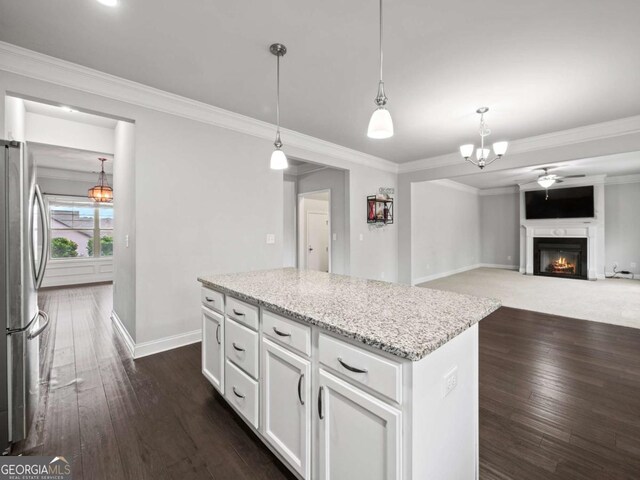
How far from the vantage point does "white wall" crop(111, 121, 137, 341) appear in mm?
2904

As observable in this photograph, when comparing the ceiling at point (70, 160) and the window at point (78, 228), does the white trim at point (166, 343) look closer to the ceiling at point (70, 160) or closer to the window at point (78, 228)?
the ceiling at point (70, 160)

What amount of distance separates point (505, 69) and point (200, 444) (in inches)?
144

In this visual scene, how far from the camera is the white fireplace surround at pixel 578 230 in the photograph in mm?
7109

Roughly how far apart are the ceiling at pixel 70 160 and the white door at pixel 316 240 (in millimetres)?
3794

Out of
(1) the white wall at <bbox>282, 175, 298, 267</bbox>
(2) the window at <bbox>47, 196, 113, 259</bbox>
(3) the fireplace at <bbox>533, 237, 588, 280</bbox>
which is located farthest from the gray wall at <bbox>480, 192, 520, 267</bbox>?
(2) the window at <bbox>47, 196, 113, 259</bbox>

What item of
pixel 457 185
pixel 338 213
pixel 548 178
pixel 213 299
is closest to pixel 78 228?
pixel 338 213

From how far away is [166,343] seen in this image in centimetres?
297

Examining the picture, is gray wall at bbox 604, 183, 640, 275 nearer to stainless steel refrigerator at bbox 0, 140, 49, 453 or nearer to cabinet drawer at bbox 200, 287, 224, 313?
cabinet drawer at bbox 200, 287, 224, 313

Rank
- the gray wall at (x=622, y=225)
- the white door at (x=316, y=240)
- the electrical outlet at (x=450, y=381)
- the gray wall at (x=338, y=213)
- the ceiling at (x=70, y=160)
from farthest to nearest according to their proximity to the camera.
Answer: the gray wall at (x=622, y=225), the white door at (x=316, y=240), the gray wall at (x=338, y=213), the ceiling at (x=70, y=160), the electrical outlet at (x=450, y=381)

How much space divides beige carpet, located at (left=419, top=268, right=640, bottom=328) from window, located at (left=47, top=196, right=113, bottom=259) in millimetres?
8065

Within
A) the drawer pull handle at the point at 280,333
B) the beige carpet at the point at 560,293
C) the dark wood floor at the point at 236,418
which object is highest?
the drawer pull handle at the point at 280,333

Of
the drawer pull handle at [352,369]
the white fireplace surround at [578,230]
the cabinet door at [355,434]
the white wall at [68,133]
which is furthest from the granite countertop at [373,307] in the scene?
the white fireplace surround at [578,230]

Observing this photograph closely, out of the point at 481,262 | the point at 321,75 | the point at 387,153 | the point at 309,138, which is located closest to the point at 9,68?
the point at 321,75

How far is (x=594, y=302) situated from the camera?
4.84 m
